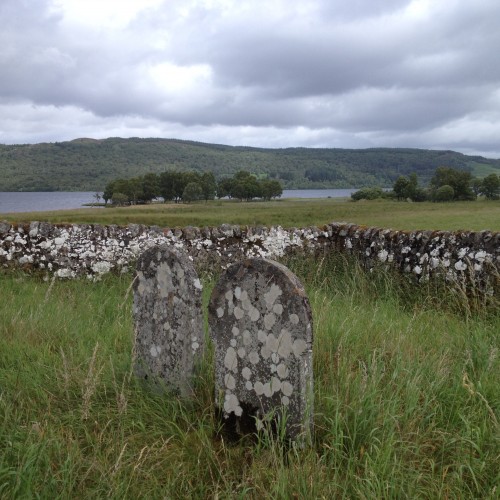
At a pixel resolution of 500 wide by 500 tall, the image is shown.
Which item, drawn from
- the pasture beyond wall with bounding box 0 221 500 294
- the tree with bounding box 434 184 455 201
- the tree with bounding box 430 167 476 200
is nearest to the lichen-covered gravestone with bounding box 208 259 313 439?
the pasture beyond wall with bounding box 0 221 500 294

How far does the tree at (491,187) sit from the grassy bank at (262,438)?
58.2m

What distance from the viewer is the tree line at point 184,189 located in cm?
6425

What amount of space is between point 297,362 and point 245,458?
71cm

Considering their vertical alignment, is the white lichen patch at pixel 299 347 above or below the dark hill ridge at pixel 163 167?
below

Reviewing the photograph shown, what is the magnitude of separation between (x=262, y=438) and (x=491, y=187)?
62563 millimetres

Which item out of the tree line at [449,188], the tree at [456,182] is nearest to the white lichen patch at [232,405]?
the tree line at [449,188]

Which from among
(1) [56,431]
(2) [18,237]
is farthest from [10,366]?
(2) [18,237]

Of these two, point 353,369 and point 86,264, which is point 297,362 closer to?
point 353,369

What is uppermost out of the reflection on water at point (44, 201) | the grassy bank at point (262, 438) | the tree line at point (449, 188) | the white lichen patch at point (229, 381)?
the tree line at point (449, 188)

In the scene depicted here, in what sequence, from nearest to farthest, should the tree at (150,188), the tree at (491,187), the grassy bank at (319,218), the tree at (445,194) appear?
the grassy bank at (319,218) < the tree at (491,187) < the tree at (445,194) < the tree at (150,188)

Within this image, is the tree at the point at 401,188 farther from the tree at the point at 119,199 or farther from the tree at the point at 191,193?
the tree at the point at 119,199

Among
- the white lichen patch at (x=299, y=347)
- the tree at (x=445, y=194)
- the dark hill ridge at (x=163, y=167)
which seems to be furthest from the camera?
the dark hill ridge at (x=163, y=167)

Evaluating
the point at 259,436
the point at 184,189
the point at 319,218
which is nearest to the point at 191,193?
the point at 184,189

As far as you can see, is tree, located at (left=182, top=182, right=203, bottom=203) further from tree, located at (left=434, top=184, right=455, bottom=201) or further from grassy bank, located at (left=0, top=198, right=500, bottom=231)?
tree, located at (left=434, top=184, right=455, bottom=201)
